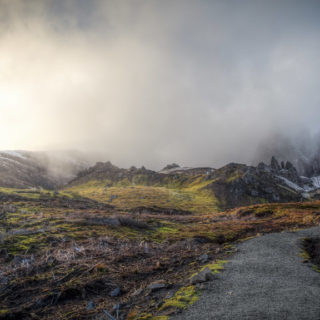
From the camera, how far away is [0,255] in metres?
18.2

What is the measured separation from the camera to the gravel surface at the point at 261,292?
787cm

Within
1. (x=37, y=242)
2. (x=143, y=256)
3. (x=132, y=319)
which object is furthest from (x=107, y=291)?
(x=37, y=242)

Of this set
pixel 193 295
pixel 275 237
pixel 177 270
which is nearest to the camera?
pixel 193 295

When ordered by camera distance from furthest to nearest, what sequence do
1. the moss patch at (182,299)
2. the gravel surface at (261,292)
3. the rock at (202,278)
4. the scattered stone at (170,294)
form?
the rock at (202,278)
the scattered stone at (170,294)
the moss patch at (182,299)
the gravel surface at (261,292)

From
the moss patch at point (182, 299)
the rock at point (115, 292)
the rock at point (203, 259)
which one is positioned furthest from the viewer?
the rock at point (203, 259)

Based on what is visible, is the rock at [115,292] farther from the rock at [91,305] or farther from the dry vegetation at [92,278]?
the rock at [91,305]

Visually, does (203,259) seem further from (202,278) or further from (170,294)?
(170,294)

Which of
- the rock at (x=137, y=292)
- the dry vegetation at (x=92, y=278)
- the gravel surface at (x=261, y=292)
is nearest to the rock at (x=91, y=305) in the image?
the dry vegetation at (x=92, y=278)

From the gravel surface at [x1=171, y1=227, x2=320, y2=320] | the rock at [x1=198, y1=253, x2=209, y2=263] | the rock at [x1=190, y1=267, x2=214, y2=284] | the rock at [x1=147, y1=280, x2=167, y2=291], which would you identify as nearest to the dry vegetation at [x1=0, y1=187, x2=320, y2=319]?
the rock at [x1=147, y1=280, x2=167, y2=291]

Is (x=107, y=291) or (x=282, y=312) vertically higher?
(x=282, y=312)

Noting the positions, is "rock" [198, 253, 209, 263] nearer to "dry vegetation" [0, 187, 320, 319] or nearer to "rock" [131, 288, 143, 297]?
"dry vegetation" [0, 187, 320, 319]

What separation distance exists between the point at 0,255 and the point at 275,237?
27.1 m

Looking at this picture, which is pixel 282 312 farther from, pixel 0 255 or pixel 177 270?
pixel 0 255

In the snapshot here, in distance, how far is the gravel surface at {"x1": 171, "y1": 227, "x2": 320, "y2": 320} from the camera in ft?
25.8
